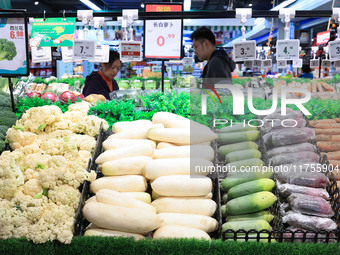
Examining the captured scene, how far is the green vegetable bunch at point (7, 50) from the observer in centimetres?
268

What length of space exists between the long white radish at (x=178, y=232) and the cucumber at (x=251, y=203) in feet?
0.78

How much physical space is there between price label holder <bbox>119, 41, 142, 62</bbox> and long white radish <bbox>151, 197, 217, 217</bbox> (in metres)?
1.65

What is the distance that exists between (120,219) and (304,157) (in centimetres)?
118

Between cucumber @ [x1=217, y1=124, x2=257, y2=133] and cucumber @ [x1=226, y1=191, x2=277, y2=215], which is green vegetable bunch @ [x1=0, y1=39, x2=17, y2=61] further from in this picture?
cucumber @ [x1=226, y1=191, x2=277, y2=215]

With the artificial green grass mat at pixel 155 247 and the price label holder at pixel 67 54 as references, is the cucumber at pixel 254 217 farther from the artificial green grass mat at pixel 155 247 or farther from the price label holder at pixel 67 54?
the price label holder at pixel 67 54

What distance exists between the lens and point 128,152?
2020 mm

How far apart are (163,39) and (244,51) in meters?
0.76

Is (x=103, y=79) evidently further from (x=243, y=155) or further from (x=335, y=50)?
(x=243, y=155)

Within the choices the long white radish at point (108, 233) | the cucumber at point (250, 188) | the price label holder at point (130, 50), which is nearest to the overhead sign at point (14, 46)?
the price label holder at point (130, 50)

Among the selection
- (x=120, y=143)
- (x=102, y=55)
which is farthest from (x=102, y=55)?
(x=120, y=143)

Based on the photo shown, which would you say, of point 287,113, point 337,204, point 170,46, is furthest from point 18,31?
point 337,204

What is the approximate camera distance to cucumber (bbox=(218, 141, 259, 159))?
85.5 inches

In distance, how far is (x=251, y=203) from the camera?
178 cm

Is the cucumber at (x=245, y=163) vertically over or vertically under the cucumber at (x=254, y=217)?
over
